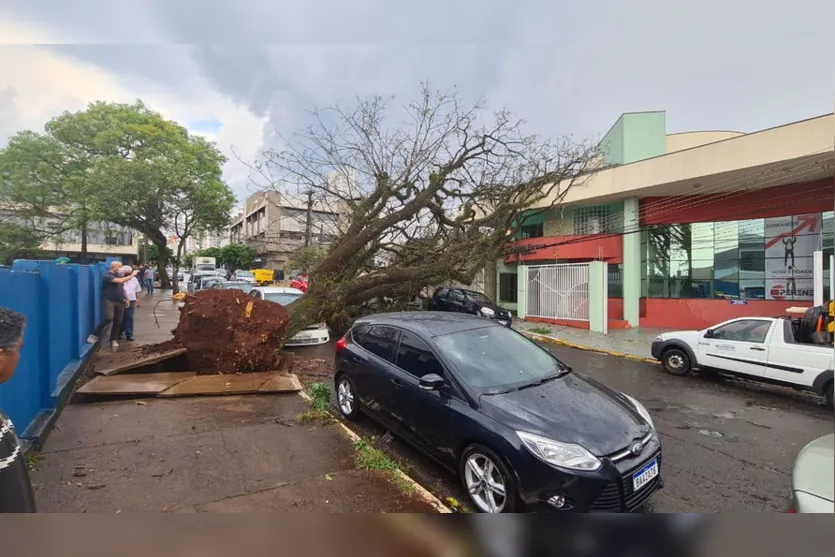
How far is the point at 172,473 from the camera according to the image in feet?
8.83

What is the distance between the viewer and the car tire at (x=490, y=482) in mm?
2455

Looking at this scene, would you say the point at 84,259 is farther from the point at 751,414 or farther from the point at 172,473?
the point at 751,414

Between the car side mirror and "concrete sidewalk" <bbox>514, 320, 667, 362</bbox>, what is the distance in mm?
7298

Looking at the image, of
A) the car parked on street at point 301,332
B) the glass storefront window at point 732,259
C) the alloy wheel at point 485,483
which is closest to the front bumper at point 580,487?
the alloy wheel at point 485,483

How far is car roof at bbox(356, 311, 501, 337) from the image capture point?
12.1 ft

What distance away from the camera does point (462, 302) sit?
1434 centimetres

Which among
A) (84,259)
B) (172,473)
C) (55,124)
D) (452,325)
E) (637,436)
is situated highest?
(55,124)

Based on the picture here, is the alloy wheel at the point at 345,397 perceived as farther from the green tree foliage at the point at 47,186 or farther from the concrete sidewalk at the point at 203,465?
the green tree foliage at the point at 47,186

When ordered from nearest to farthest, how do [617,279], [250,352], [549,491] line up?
[549,491]
[250,352]
[617,279]

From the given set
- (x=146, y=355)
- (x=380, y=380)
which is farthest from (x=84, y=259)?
(x=146, y=355)

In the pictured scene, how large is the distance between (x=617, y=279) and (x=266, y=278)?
65.2 feet

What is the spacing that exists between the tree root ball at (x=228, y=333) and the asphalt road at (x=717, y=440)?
2.50 metres

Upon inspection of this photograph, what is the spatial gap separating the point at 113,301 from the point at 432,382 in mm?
6617

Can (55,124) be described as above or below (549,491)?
above
